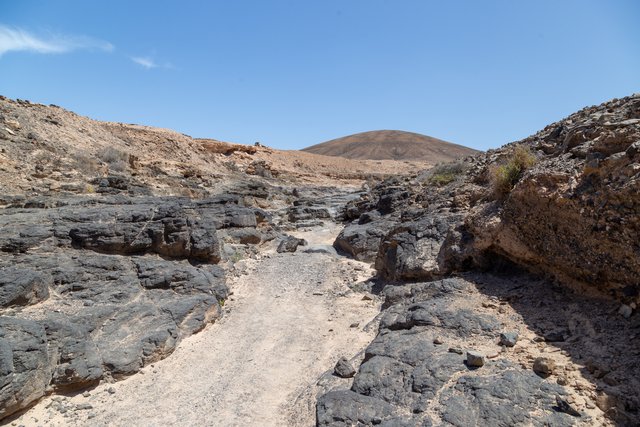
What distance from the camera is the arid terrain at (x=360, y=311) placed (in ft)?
13.6

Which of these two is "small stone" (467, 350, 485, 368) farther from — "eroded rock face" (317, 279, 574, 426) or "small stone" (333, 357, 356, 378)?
"small stone" (333, 357, 356, 378)

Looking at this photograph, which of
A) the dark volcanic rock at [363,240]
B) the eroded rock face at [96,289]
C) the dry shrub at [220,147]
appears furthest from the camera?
the dry shrub at [220,147]

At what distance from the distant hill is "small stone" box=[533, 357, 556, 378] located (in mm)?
63756

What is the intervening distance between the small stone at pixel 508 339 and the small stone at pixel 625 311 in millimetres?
1031

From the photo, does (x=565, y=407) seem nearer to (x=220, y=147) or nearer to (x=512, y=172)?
(x=512, y=172)

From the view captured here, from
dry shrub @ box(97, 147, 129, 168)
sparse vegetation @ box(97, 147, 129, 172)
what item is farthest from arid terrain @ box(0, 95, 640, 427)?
dry shrub @ box(97, 147, 129, 168)

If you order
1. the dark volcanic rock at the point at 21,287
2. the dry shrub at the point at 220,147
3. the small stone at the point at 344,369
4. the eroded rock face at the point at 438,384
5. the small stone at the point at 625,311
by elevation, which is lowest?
the small stone at the point at 344,369

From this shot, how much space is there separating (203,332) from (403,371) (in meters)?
3.65

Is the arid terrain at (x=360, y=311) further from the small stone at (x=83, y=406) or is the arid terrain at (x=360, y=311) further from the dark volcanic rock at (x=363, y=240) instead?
the dark volcanic rock at (x=363, y=240)

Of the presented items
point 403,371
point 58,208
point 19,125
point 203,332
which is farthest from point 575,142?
point 19,125

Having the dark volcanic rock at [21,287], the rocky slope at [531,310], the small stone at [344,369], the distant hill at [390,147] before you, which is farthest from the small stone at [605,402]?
the distant hill at [390,147]

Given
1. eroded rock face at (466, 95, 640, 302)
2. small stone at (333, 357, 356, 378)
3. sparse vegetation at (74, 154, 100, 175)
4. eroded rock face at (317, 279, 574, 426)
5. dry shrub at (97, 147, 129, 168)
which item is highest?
dry shrub at (97, 147, 129, 168)

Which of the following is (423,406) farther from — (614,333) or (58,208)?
(58,208)

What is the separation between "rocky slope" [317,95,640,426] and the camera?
376cm
